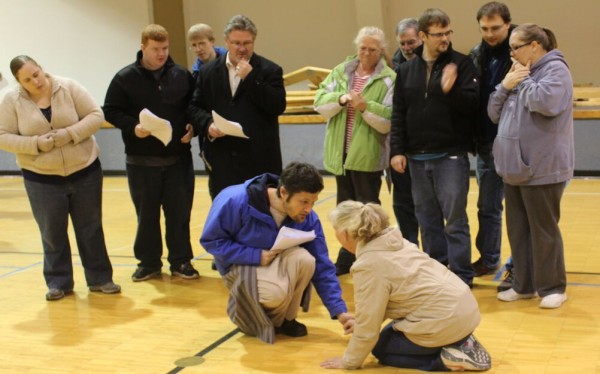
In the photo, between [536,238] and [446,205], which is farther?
[446,205]

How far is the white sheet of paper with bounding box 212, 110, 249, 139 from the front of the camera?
506 cm

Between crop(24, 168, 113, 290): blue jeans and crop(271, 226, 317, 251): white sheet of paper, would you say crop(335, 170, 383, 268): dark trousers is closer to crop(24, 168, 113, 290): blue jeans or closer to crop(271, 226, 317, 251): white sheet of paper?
crop(271, 226, 317, 251): white sheet of paper

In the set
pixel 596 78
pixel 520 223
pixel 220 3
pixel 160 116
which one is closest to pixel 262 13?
pixel 220 3

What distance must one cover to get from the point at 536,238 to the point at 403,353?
112 centimetres

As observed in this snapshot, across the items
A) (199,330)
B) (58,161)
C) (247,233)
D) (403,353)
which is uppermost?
(58,161)

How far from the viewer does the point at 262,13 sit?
11641 millimetres

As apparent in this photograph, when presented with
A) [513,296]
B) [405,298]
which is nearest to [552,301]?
[513,296]

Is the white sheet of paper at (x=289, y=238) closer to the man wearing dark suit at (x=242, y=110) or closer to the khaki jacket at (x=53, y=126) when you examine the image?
the man wearing dark suit at (x=242, y=110)

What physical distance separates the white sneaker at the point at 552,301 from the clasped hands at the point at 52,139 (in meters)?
2.66

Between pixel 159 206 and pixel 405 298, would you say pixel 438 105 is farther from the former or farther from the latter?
pixel 159 206

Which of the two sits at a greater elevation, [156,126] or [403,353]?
[156,126]

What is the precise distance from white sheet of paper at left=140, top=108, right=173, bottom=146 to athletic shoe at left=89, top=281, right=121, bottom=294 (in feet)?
2.89

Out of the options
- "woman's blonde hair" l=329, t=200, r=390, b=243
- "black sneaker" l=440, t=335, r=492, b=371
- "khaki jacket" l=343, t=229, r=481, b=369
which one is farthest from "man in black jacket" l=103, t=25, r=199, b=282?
"black sneaker" l=440, t=335, r=492, b=371

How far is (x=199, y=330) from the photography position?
14.8 ft
